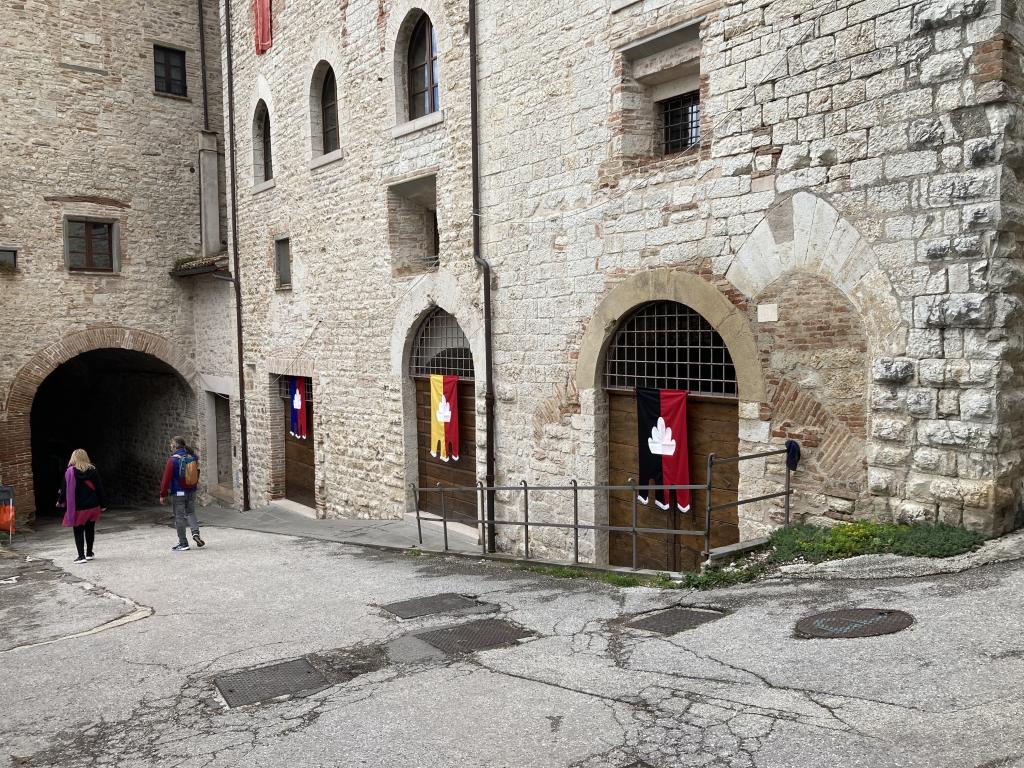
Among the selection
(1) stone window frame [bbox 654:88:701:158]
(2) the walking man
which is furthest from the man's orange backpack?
(1) stone window frame [bbox 654:88:701:158]

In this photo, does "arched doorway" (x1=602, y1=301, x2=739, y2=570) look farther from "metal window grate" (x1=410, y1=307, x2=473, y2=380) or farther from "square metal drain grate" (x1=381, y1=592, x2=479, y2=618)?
"metal window grate" (x1=410, y1=307, x2=473, y2=380)

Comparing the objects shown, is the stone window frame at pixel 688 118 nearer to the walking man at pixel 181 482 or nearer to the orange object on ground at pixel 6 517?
the walking man at pixel 181 482

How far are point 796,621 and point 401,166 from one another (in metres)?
9.02

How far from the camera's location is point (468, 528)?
12430 mm

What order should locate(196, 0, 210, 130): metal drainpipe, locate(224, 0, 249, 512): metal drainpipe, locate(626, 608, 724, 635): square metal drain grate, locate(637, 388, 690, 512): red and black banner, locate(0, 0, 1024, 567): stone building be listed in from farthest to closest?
1. locate(196, 0, 210, 130): metal drainpipe
2. locate(224, 0, 249, 512): metal drainpipe
3. locate(637, 388, 690, 512): red and black banner
4. locate(0, 0, 1024, 567): stone building
5. locate(626, 608, 724, 635): square metal drain grate

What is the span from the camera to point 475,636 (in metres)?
6.48

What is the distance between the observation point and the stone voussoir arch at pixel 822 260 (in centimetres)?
709

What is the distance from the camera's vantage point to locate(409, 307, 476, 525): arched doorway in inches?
482

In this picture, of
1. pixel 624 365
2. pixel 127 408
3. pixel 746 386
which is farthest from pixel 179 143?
pixel 746 386

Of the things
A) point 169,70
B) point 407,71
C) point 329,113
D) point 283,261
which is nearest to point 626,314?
point 407,71

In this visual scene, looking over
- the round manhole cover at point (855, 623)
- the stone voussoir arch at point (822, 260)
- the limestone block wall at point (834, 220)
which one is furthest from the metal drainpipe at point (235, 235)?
the round manhole cover at point (855, 623)

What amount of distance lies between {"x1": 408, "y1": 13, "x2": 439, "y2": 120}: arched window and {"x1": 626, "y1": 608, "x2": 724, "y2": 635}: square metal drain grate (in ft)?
27.2

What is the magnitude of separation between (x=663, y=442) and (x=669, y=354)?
92 centimetres

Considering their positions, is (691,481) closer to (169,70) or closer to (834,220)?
(834,220)
